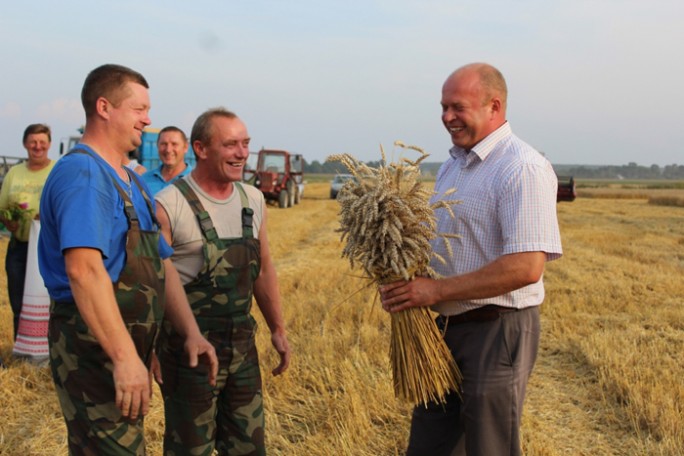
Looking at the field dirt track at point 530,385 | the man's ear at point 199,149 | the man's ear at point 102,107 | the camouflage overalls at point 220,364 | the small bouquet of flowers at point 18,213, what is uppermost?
the man's ear at point 102,107

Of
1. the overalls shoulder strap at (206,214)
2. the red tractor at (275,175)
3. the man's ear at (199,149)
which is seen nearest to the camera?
the overalls shoulder strap at (206,214)

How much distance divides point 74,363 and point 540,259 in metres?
1.74

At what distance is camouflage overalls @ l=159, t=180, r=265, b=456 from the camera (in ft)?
9.48

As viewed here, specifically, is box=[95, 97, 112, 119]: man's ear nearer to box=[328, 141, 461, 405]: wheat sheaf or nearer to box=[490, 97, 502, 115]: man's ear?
box=[328, 141, 461, 405]: wheat sheaf

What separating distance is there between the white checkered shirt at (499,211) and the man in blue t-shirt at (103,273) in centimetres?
120

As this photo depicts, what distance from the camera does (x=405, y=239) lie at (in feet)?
8.28

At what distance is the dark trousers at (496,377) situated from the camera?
257 cm

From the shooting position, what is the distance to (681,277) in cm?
891

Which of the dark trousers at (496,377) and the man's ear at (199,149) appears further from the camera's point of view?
the man's ear at (199,149)

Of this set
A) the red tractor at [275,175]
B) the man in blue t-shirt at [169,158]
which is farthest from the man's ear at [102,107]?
the red tractor at [275,175]

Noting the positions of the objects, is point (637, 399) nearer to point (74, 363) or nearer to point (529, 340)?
point (529, 340)

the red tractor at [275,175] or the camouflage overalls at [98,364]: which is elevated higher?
the red tractor at [275,175]

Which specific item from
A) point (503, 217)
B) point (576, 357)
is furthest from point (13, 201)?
point (576, 357)

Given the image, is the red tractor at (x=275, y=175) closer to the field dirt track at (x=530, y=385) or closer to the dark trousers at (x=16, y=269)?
the field dirt track at (x=530, y=385)
